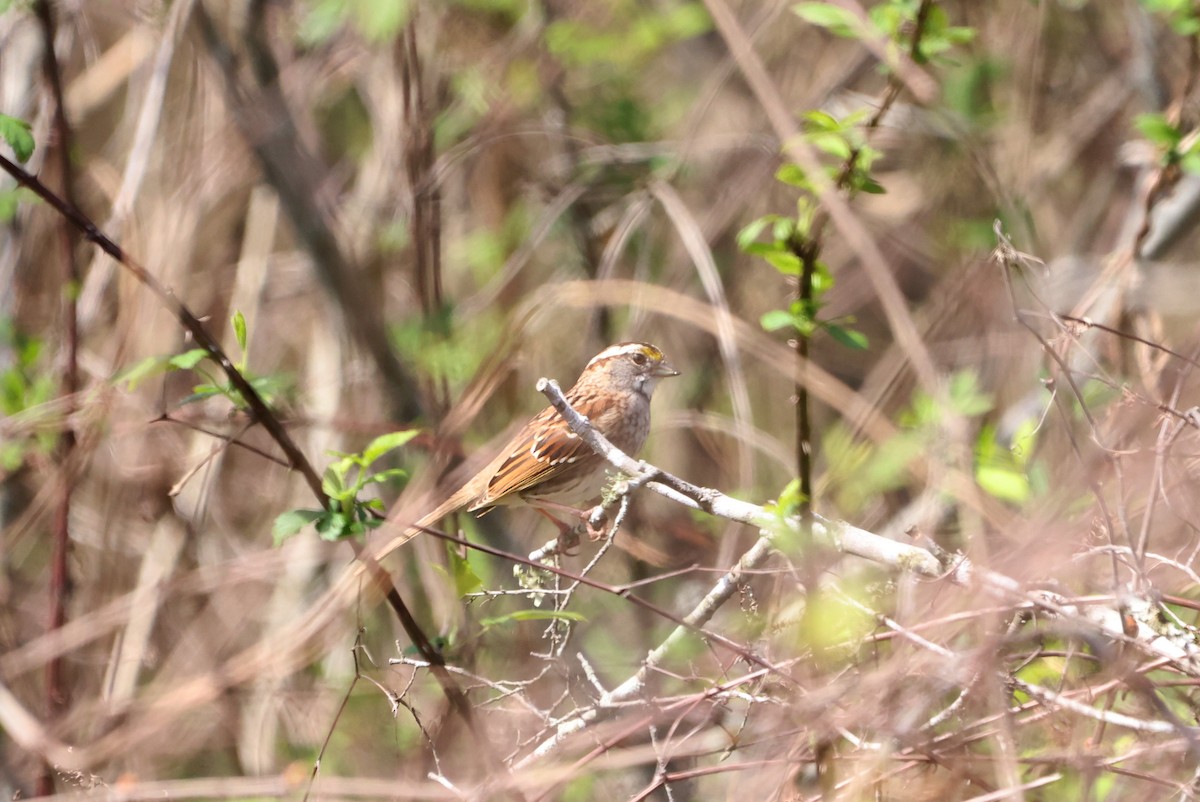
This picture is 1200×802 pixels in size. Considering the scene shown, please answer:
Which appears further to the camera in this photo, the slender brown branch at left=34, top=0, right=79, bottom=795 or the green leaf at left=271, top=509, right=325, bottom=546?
the slender brown branch at left=34, top=0, right=79, bottom=795

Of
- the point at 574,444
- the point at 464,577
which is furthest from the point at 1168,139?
the point at 464,577

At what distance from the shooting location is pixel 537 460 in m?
4.12

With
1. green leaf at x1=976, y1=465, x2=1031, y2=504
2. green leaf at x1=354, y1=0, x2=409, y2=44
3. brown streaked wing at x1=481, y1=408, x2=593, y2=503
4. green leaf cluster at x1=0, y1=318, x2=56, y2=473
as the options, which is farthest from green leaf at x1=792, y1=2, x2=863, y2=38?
green leaf cluster at x1=0, y1=318, x2=56, y2=473

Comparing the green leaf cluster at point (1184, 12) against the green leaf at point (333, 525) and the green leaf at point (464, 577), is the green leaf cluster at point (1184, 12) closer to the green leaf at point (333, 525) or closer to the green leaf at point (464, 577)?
the green leaf at point (464, 577)

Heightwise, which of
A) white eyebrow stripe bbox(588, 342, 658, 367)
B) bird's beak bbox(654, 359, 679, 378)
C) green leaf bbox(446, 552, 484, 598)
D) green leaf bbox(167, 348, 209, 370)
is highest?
green leaf bbox(167, 348, 209, 370)

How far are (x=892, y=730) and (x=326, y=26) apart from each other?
3.39m

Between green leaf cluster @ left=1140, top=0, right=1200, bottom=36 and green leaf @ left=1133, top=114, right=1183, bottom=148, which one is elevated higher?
green leaf cluster @ left=1140, top=0, right=1200, bottom=36

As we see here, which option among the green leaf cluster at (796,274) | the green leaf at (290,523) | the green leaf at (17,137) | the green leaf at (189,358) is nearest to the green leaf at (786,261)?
the green leaf cluster at (796,274)

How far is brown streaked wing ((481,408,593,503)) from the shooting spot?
4070 millimetres

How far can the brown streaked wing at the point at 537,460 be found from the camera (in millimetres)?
4070

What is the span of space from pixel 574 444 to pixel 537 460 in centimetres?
14

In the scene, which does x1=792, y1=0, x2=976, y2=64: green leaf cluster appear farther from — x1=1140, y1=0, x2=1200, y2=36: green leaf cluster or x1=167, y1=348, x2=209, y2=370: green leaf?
x1=167, y1=348, x2=209, y2=370: green leaf

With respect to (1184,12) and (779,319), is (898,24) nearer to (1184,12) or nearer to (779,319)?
(779,319)

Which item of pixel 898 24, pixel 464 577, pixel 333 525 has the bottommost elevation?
pixel 464 577
